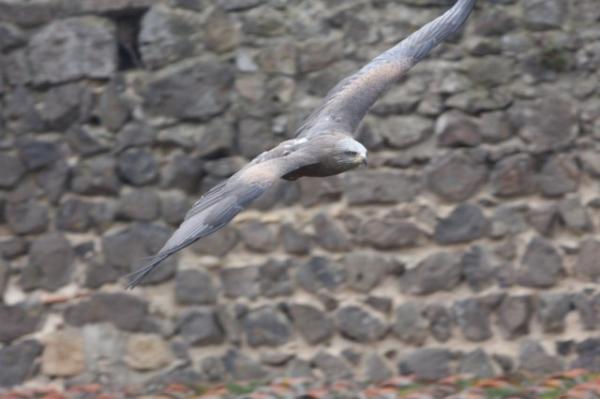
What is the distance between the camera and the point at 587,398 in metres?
5.78

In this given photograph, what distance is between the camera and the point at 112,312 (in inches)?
295

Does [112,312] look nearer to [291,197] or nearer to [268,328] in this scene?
[268,328]

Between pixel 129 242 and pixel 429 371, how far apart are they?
1.57 m

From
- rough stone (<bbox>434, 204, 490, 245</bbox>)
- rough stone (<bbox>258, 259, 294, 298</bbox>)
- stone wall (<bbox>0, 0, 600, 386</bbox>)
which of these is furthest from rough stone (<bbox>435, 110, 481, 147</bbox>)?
rough stone (<bbox>258, 259, 294, 298</bbox>)

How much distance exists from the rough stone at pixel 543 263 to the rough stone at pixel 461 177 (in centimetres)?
37

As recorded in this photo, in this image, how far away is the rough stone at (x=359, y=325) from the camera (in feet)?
23.6

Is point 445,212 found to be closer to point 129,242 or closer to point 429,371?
point 429,371

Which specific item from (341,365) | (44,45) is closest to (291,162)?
(341,365)

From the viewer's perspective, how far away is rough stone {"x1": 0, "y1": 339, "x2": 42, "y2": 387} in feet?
24.8

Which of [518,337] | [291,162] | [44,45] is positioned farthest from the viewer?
[44,45]

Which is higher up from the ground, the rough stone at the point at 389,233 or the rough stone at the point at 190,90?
the rough stone at the point at 190,90

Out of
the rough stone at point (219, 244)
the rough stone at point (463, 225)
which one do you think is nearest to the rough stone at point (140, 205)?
the rough stone at point (219, 244)

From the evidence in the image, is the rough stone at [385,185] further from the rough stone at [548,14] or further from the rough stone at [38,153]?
the rough stone at [38,153]

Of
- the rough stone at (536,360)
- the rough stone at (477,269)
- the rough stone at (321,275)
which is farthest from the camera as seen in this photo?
the rough stone at (321,275)
